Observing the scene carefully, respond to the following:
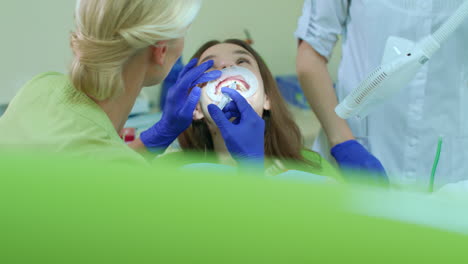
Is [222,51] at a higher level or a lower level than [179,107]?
higher

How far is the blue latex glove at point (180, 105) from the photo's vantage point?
136 cm

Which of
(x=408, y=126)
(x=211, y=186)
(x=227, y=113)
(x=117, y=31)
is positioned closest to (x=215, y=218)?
(x=211, y=186)

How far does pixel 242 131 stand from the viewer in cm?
125

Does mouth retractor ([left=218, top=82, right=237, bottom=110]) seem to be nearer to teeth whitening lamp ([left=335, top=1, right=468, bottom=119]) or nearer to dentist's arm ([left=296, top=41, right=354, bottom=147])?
dentist's arm ([left=296, top=41, right=354, bottom=147])

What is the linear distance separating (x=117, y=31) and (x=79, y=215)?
0.71 meters

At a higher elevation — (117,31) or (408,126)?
(117,31)

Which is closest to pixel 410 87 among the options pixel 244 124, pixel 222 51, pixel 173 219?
pixel 244 124

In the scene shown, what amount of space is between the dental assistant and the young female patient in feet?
1.09

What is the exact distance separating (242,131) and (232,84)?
210mm

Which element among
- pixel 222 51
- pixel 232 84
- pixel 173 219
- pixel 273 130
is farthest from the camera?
pixel 273 130

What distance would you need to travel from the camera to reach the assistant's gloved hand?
125 cm

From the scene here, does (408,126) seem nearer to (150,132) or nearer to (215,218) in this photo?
(150,132)

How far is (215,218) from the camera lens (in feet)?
0.80

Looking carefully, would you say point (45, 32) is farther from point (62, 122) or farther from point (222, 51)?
point (62, 122)
